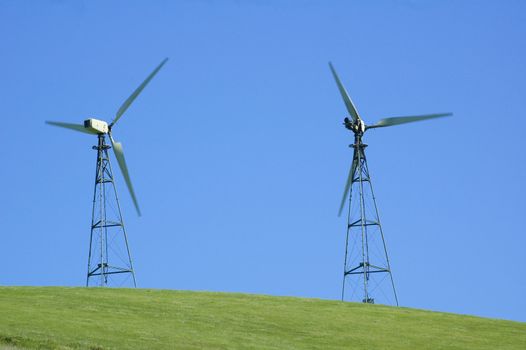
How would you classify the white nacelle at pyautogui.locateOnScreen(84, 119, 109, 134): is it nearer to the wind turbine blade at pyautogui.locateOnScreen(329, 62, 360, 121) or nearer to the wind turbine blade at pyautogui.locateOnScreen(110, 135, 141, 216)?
the wind turbine blade at pyautogui.locateOnScreen(110, 135, 141, 216)

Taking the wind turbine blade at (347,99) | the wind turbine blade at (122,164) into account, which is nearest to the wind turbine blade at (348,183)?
the wind turbine blade at (347,99)

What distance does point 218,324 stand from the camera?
53.1 meters

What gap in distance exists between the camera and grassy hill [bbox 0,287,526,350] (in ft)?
151

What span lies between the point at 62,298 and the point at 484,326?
22664mm

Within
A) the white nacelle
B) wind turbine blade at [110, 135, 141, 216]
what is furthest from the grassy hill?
the white nacelle

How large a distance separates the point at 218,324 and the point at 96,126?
30.3 meters

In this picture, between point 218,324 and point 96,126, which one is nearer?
point 218,324

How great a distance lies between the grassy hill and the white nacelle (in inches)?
721

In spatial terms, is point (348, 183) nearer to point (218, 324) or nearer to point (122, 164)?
point (122, 164)

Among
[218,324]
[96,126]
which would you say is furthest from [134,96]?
[218,324]

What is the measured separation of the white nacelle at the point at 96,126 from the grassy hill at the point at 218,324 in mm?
18313

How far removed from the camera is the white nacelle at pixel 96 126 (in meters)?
79.5

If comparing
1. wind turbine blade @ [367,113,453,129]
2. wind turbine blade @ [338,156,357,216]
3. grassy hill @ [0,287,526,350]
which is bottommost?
grassy hill @ [0,287,526,350]

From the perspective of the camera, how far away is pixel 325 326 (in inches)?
2183
